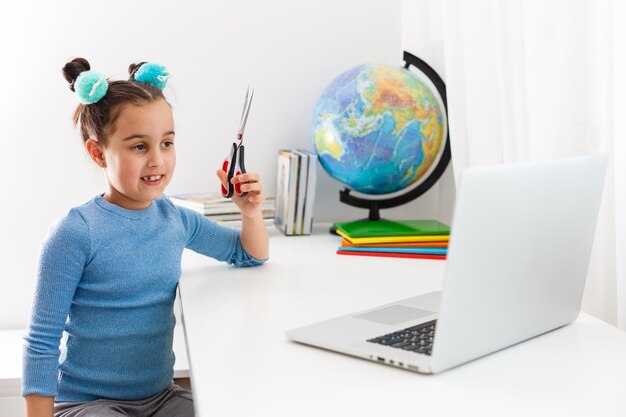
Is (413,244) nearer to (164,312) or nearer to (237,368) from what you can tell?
(164,312)

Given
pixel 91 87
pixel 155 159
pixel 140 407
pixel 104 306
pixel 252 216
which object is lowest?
pixel 140 407

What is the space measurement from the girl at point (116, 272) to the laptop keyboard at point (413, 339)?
0.52m

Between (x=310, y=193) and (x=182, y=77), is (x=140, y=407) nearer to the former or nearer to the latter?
(x=310, y=193)

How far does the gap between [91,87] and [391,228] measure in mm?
707

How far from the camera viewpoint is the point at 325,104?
179 centimetres

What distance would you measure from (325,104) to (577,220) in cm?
92

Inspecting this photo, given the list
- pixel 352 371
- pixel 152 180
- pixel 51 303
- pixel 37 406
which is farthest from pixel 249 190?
pixel 352 371

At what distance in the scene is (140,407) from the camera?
1.30 m

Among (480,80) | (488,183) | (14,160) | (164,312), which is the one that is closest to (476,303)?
(488,183)

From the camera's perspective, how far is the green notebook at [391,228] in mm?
Answer: 1637

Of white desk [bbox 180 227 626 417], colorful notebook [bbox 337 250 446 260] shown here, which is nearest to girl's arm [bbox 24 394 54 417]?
white desk [bbox 180 227 626 417]

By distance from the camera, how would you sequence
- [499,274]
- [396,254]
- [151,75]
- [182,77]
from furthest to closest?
[182,77], [396,254], [151,75], [499,274]

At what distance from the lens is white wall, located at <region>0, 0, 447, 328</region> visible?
77.5 inches

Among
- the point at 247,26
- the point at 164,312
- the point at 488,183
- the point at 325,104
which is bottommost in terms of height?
the point at 164,312
